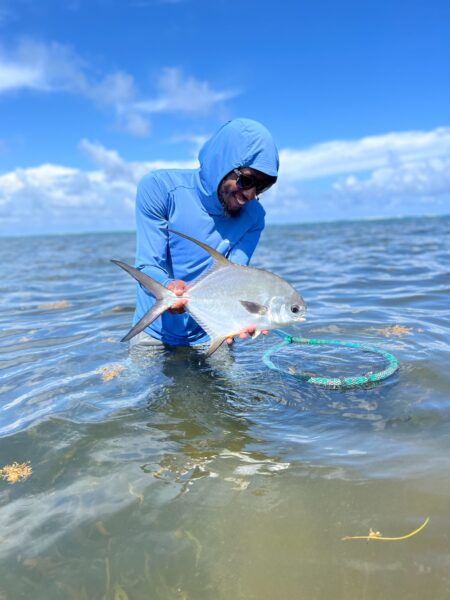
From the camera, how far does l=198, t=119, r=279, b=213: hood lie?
13.5ft

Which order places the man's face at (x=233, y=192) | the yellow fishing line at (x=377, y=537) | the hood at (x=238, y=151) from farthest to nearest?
the man's face at (x=233, y=192), the hood at (x=238, y=151), the yellow fishing line at (x=377, y=537)

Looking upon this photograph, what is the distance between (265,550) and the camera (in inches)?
101

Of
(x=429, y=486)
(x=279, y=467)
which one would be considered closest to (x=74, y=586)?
(x=279, y=467)

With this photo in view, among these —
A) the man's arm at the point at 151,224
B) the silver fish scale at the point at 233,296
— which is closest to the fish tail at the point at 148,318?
the silver fish scale at the point at 233,296

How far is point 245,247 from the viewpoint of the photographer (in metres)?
5.04

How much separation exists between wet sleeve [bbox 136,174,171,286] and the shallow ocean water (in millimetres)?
1146

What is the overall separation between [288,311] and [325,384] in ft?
4.64

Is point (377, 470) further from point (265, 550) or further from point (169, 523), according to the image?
point (169, 523)

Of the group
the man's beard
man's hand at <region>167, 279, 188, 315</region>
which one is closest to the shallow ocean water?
man's hand at <region>167, 279, 188, 315</region>

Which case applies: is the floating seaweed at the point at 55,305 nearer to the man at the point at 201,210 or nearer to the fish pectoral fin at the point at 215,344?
the man at the point at 201,210

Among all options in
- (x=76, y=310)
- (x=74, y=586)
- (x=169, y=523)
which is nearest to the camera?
(x=74, y=586)

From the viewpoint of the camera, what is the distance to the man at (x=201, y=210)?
165 inches

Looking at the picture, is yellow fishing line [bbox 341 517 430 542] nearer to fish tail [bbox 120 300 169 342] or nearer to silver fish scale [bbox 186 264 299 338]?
silver fish scale [bbox 186 264 299 338]

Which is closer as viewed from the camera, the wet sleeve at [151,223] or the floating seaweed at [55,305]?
the wet sleeve at [151,223]
